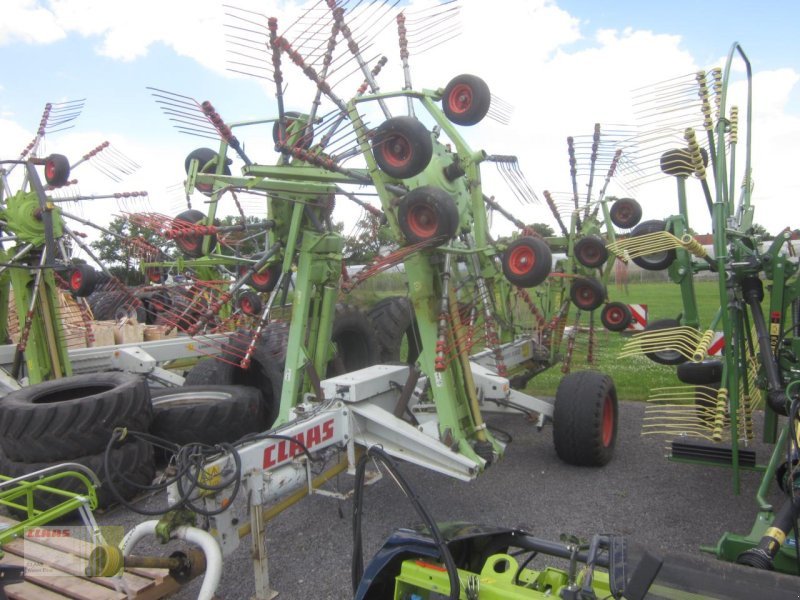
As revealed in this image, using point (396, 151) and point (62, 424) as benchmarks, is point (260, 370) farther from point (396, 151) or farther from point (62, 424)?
point (396, 151)

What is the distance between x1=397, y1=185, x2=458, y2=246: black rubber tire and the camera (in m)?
3.65

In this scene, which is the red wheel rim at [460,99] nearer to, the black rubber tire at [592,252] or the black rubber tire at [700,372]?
the black rubber tire at [700,372]

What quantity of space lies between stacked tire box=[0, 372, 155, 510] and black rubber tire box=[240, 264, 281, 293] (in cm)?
132

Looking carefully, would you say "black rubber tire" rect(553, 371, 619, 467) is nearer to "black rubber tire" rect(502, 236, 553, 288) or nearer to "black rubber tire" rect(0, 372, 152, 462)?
"black rubber tire" rect(502, 236, 553, 288)

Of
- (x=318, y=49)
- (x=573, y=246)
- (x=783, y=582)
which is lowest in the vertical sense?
(x=783, y=582)

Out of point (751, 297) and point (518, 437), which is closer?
point (751, 297)

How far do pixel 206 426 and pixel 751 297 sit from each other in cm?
419

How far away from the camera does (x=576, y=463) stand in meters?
5.26

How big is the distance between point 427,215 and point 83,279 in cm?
452

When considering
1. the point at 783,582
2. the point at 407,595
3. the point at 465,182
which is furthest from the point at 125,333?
the point at 783,582

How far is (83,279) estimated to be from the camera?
21.5ft

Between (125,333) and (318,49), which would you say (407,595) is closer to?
(318,49)

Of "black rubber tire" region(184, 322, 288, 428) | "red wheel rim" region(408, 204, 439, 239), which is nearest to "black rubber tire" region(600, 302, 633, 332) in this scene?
"black rubber tire" region(184, 322, 288, 428)

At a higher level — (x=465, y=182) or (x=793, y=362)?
(x=465, y=182)
